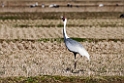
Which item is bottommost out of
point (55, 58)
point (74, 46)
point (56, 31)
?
point (56, 31)

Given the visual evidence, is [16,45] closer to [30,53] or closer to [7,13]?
[30,53]

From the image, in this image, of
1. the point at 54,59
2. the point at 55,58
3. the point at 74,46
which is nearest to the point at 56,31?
the point at 55,58

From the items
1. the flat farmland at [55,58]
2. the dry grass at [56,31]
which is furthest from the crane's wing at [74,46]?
the dry grass at [56,31]

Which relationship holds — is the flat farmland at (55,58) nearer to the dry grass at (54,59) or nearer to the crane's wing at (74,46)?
the dry grass at (54,59)

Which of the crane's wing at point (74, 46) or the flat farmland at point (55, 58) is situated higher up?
the crane's wing at point (74, 46)

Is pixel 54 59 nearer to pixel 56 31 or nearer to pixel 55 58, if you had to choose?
pixel 55 58

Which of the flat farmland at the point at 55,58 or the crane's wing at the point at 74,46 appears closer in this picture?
the flat farmland at the point at 55,58

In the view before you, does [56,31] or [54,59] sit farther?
[56,31]

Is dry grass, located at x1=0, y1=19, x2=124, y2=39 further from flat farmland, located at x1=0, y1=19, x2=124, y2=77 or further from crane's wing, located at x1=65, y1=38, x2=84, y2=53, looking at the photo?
crane's wing, located at x1=65, y1=38, x2=84, y2=53

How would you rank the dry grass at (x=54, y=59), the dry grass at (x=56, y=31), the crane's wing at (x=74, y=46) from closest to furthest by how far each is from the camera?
the dry grass at (x=54, y=59)
the crane's wing at (x=74, y=46)
the dry grass at (x=56, y=31)

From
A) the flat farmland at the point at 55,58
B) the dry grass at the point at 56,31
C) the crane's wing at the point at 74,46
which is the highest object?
the crane's wing at the point at 74,46

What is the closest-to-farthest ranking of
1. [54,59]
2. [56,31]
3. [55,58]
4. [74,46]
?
[74,46]
[54,59]
[55,58]
[56,31]

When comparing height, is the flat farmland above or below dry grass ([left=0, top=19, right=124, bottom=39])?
above

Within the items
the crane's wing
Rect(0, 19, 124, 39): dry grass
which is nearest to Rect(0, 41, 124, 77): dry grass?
the crane's wing
